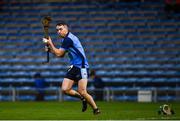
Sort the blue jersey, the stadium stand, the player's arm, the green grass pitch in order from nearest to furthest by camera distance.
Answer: the player's arm < the blue jersey < the green grass pitch < the stadium stand

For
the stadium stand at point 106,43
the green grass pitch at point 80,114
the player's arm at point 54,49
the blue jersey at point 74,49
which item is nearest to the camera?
the player's arm at point 54,49

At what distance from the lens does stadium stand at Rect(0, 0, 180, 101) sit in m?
31.8

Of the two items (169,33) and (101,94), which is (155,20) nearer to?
(169,33)

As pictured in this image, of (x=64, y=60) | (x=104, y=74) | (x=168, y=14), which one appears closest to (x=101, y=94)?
(x=104, y=74)

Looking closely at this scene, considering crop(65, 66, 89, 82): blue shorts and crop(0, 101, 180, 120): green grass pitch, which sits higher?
crop(65, 66, 89, 82): blue shorts

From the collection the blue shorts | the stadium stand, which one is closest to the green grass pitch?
the blue shorts

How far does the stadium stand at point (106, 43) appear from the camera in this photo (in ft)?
104

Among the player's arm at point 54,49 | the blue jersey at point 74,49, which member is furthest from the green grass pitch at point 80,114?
the player's arm at point 54,49

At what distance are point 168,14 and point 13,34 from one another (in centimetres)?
879

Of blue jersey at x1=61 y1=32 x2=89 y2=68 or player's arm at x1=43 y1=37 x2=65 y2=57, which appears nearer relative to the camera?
player's arm at x1=43 y1=37 x2=65 y2=57

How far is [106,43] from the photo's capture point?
33.9 m

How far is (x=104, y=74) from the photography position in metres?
32.4

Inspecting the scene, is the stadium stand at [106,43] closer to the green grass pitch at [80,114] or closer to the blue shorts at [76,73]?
the green grass pitch at [80,114]

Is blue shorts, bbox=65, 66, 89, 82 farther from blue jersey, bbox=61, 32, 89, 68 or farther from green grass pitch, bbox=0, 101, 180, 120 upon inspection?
green grass pitch, bbox=0, 101, 180, 120
